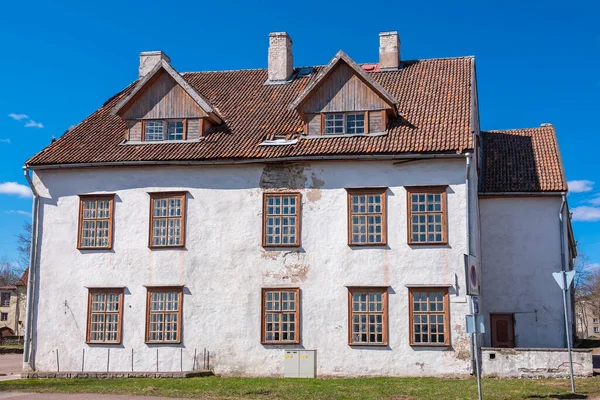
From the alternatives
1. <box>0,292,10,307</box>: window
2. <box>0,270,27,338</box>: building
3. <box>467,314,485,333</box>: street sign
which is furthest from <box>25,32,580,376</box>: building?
<box>0,292,10,307</box>: window

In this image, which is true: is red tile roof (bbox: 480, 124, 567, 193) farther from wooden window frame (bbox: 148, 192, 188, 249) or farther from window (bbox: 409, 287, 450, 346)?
wooden window frame (bbox: 148, 192, 188, 249)

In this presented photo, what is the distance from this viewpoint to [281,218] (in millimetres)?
24969

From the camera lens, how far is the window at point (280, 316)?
2441cm

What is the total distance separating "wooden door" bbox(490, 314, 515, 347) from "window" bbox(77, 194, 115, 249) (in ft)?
46.4

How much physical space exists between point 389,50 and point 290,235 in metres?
9.91

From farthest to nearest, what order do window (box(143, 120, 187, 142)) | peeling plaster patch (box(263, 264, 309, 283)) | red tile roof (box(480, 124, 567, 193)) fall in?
1. red tile roof (box(480, 124, 567, 193))
2. window (box(143, 120, 187, 142))
3. peeling plaster patch (box(263, 264, 309, 283))

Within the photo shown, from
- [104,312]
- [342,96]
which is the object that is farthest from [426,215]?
[104,312]

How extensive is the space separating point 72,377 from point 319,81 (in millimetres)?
12677

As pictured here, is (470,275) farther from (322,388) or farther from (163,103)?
(163,103)

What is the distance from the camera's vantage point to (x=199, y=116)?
26781mm

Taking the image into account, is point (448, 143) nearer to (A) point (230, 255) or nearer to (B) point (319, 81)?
(B) point (319, 81)

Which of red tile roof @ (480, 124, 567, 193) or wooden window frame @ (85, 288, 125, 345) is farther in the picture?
red tile roof @ (480, 124, 567, 193)

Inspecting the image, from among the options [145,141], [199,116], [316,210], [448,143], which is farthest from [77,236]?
[448,143]

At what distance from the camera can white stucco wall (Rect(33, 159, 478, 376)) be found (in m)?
23.7
